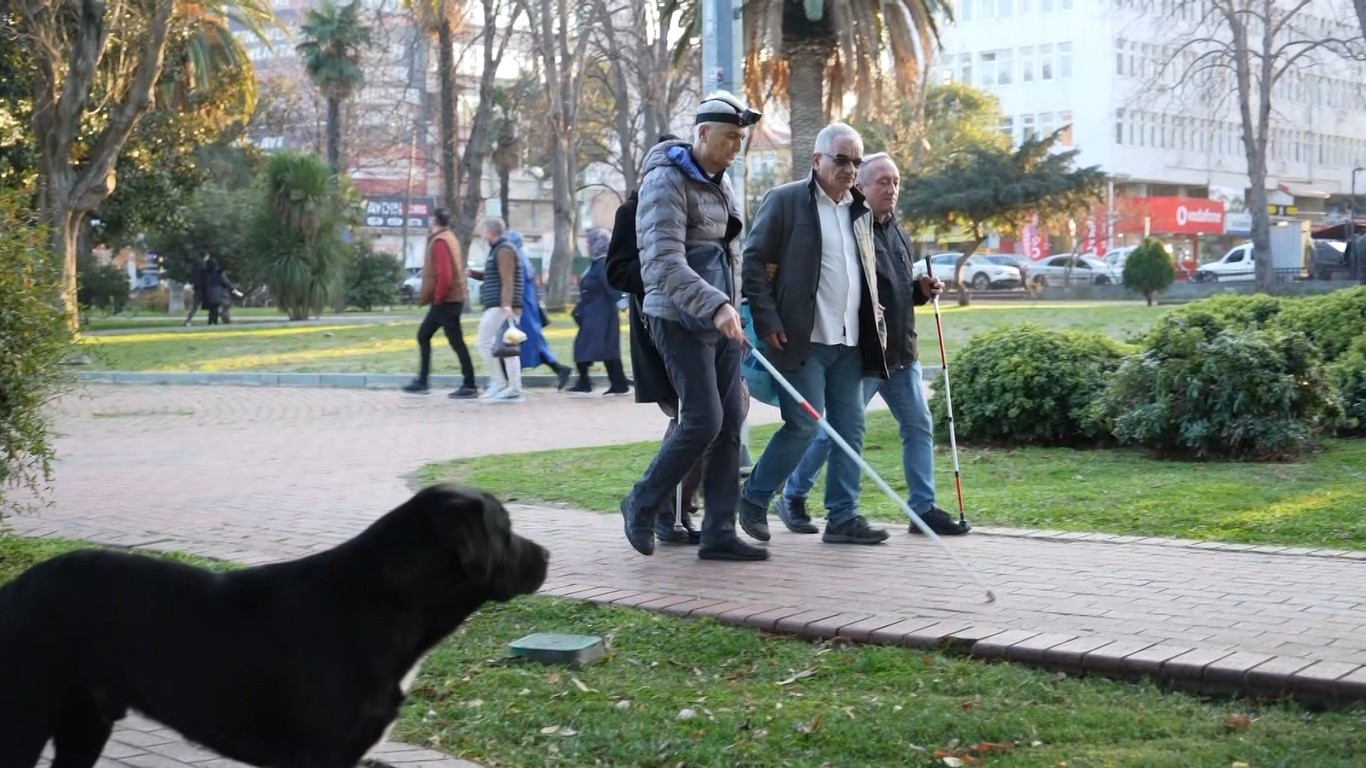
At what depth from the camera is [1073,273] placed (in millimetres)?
58250

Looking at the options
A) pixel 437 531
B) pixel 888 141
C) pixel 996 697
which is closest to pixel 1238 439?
pixel 996 697

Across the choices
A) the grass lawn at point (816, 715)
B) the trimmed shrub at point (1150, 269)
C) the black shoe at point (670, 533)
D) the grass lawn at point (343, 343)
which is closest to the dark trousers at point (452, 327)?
the grass lawn at point (343, 343)

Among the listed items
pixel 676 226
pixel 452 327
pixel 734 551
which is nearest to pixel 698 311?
pixel 676 226

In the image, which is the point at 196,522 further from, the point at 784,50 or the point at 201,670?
the point at 784,50

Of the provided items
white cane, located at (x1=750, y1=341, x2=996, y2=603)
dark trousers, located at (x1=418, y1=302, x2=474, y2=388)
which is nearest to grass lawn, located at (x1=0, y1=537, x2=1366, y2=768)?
white cane, located at (x1=750, y1=341, x2=996, y2=603)

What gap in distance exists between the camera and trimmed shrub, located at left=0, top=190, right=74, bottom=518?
22.0ft

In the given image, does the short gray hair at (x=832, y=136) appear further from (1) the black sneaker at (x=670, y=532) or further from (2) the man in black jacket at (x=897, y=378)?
(1) the black sneaker at (x=670, y=532)

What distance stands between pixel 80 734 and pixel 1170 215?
8025 cm

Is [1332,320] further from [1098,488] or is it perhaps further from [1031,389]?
[1098,488]

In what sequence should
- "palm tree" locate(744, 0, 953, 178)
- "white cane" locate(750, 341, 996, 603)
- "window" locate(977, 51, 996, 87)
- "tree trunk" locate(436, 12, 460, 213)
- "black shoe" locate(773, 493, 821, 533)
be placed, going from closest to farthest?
"white cane" locate(750, 341, 996, 603) < "black shoe" locate(773, 493, 821, 533) < "palm tree" locate(744, 0, 953, 178) < "tree trunk" locate(436, 12, 460, 213) < "window" locate(977, 51, 996, 87)

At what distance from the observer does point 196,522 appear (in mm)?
8672

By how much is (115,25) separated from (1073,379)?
67.9ft

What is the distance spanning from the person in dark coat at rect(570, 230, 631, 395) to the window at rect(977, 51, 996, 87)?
7364 cm

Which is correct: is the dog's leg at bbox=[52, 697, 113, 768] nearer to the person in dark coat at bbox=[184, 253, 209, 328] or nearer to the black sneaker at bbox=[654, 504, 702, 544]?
the black sneaker at bbox=[654, 504, 702, 544]
